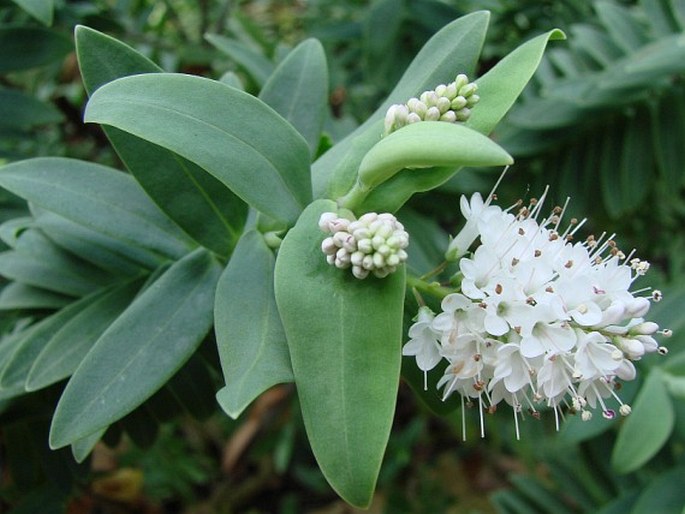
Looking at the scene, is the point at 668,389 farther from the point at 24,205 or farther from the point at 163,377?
the point at 24,205

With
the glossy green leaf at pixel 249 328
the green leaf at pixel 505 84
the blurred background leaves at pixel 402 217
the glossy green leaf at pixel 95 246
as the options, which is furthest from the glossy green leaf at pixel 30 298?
the green leaf at pixel 505 84

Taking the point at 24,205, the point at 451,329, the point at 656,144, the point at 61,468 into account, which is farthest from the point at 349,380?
the point at 656,144

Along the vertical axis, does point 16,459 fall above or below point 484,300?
below

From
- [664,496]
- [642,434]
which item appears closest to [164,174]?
[642,434]

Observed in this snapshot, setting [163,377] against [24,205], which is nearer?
[163,377]

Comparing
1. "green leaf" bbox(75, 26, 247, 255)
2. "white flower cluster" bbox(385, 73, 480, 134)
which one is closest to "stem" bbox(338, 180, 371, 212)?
"white flower cluster" bbox(385, 73, 480, 134)

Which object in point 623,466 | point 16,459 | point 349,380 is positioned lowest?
point 16,459

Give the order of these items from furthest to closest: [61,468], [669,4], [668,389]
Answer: [669,4] < [668,389] < [61,468]

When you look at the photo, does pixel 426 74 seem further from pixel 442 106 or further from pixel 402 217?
pixel 402 217
